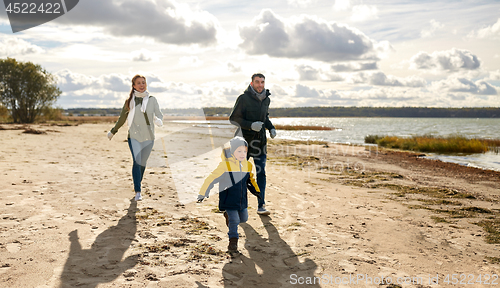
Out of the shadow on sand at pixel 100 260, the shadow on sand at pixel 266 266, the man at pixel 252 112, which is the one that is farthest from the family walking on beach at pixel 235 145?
the shadow on sand at pixel 100 260

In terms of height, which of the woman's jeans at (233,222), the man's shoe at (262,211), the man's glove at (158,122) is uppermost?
the man's glove at (158,122)

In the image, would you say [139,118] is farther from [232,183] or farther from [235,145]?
[232,183]

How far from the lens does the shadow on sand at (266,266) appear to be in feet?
10.0

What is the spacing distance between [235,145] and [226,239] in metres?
1.26

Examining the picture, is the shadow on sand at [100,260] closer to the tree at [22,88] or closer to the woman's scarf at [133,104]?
the woman's scarf at [133,104]

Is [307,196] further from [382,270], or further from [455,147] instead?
[455,147]

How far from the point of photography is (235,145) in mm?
3760

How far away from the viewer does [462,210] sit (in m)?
6.02

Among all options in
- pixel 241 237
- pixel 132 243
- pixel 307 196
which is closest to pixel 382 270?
pixel 241 237

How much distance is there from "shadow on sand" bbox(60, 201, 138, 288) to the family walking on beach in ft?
3.46

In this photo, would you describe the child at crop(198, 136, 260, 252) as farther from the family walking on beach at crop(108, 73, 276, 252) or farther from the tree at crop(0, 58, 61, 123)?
the tree at crop(0, 58, 61, 123)

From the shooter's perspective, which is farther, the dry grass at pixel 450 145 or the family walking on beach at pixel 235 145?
the dry grass at pixel 450 145

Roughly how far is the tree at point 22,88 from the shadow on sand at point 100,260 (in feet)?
135

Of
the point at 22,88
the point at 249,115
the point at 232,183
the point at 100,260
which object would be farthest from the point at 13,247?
the point at 22,88
